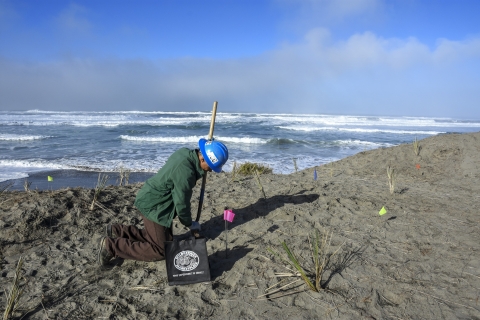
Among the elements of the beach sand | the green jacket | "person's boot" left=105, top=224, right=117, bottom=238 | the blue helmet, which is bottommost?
the beach sand

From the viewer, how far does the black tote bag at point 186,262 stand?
114 inches

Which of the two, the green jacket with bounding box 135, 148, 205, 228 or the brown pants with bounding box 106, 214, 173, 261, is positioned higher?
the green jacket with bounding box 135, 148, 205, 228

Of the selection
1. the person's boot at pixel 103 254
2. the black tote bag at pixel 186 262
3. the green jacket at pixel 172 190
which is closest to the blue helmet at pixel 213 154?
the green jacket at pixel 172 190

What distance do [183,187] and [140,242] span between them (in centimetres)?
75

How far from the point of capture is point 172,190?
3.19 meters

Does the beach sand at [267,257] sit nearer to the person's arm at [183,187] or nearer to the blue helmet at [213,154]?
the person's arm at [183,187]

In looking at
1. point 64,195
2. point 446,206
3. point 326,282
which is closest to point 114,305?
point 326,282

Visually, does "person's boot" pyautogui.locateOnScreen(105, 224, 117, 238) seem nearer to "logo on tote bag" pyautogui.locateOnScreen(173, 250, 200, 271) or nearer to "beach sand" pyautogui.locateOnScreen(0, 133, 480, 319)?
"beach sand" pyautogui.locateOnScreen(0, 133, 480, 319)

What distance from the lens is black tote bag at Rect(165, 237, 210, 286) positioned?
9.52 ft

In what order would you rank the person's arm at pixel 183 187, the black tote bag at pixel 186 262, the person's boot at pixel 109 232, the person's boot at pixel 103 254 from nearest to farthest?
the black tote bag at pixel 186 262, the person's arm at pixel 183 187, the person's boot at pixel 103 254, the person's boot at pixel 109 232

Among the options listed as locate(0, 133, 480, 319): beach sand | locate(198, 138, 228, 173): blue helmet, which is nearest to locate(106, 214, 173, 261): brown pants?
locate(0, 133, 480, 319): beach sand

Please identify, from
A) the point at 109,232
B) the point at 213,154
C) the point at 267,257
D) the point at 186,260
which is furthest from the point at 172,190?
the point at 267,257

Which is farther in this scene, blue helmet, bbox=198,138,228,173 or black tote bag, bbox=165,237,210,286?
blue helmet, bbox=198,138,228,173

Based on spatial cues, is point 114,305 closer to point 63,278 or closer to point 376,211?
point 63,278
